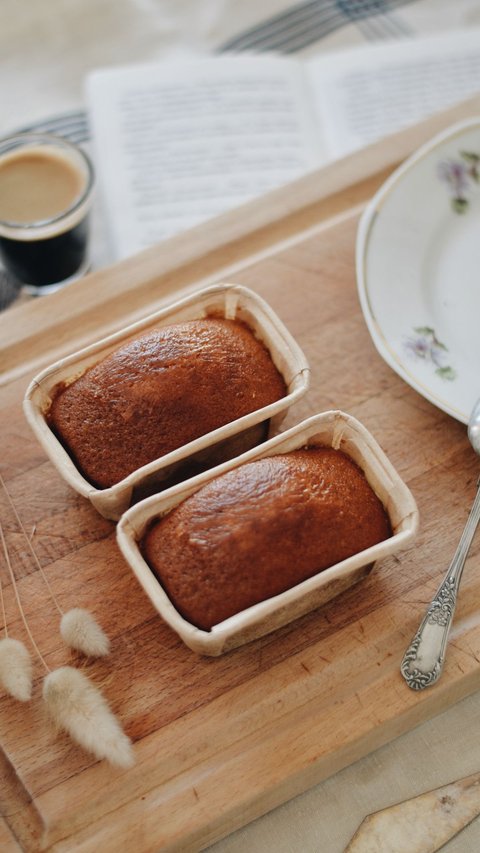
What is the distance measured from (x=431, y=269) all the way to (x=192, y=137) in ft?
2.03

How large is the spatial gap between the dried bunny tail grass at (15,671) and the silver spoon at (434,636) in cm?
40

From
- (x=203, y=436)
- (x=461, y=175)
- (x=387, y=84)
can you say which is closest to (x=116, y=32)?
(x=387, y=84)

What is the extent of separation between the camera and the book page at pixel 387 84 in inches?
61.7

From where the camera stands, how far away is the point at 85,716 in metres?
0.83

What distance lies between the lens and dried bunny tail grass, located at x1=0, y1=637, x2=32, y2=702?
85 centimetres

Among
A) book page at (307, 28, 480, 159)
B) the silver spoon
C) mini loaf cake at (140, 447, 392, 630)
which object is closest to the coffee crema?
book page at (307, 28, 480, 159)

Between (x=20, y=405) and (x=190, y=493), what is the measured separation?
32 centimetres

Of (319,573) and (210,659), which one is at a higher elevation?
(319,573)

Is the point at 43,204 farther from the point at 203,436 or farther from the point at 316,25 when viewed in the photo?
the point at 316,25

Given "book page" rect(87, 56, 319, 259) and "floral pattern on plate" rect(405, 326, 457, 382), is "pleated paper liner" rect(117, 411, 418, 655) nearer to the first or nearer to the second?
"floral pattern on plate" rect(405, 326, 457, 382)

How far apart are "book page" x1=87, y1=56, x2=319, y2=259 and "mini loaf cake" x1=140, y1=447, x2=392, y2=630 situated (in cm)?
73

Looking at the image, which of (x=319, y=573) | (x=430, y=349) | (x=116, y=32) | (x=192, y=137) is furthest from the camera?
(x=116, y=32)

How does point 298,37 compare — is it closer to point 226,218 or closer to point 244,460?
point 226,218

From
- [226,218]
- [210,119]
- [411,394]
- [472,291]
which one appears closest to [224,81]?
[210,119]
